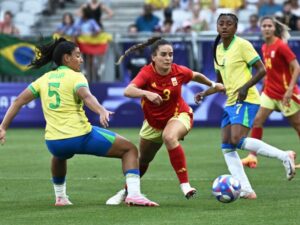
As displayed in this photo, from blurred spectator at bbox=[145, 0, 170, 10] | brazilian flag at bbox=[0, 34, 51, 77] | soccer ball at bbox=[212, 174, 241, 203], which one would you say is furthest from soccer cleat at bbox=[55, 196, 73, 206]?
blurred spectator at bbox=[145, 0, 170, 10]

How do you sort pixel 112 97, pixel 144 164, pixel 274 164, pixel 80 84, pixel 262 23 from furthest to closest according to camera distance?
pixel 112 97 → pixel 274 164 → pixel 262 23 → pixel 144 164 → pixel 80 84

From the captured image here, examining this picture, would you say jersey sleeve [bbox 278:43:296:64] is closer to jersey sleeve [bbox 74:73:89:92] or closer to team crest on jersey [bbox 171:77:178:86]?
team crest on jersey [bbox 171:77:178:86]

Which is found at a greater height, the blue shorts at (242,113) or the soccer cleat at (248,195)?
the blue shorts at (242,113)

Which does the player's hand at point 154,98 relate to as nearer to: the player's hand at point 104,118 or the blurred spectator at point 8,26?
the player's hand at point 104,118

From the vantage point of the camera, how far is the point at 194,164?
16.3 meters

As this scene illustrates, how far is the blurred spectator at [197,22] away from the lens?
26.8 m

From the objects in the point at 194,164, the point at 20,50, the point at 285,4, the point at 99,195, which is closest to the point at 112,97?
the point at 20,50

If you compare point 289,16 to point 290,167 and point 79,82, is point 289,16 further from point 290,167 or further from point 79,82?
point 79,82

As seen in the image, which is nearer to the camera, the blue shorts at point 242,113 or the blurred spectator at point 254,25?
the blue shorts at point 242,113

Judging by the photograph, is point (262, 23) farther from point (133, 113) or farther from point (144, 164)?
point (133, 113)

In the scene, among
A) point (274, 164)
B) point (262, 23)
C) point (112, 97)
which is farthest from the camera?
point (112, 97)

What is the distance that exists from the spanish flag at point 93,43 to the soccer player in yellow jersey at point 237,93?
13.3 meters

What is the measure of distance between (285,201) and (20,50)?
15507 mm

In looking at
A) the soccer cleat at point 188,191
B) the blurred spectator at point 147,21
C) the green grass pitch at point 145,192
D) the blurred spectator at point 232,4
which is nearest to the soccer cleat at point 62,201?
the green grass pitch at point 145,192
